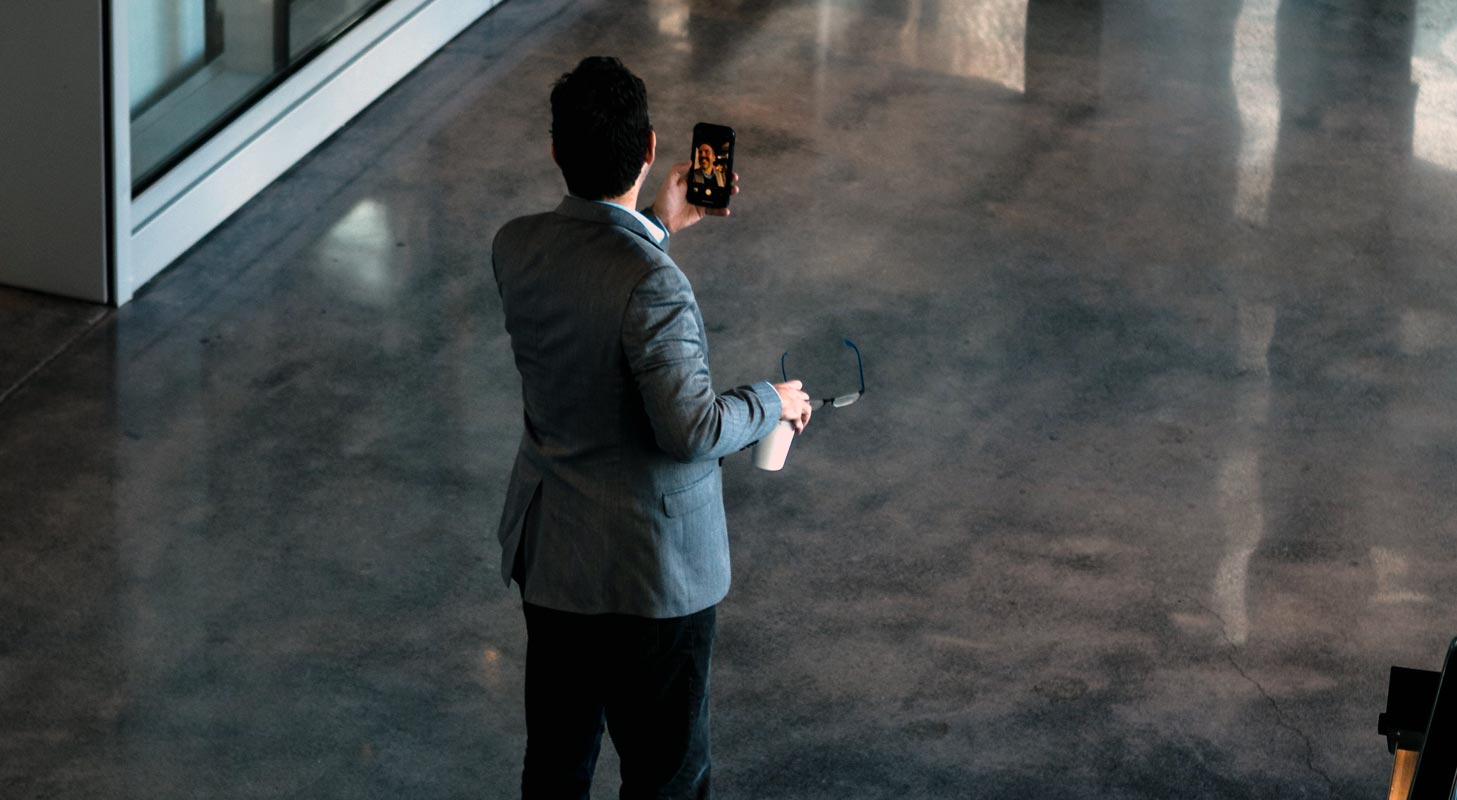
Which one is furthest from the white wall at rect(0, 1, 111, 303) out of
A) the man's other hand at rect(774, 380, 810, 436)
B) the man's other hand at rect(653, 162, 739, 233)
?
the man's other hand at rect(774, 380, 810, 436)

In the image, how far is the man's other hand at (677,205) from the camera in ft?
9.45

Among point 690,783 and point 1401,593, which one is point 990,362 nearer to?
point 1401,593

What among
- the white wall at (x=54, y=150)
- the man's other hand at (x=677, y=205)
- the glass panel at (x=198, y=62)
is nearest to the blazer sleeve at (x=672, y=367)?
the man's other hand at (x=677, y=205)

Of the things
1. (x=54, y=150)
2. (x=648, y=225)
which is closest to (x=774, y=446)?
(x=648, y=225)

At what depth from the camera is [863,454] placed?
4609mm

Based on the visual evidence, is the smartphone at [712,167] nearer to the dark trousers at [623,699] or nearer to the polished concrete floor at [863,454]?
the dark trousers at [623,699]

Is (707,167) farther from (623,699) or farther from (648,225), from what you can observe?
(623,699)

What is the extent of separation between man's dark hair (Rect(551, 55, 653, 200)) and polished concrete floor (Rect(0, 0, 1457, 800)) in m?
1.44

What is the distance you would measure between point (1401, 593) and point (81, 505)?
311 cm

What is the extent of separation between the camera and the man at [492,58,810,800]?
8.07 ft

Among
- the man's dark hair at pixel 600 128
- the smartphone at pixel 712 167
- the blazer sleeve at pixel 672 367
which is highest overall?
the man's dark hair at pixel 600 128

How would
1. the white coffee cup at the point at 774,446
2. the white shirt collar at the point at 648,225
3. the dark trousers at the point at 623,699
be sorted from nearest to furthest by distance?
the white shirt collar at the point at 648,225 < the dark trousers at the point at 623,699 < the white coffee cup at the point at 774,446

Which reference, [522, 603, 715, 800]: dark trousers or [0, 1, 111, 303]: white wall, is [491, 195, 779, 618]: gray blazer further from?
[0, 1, 111, 303]: white wall

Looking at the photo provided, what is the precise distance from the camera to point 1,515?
4.16 metres
